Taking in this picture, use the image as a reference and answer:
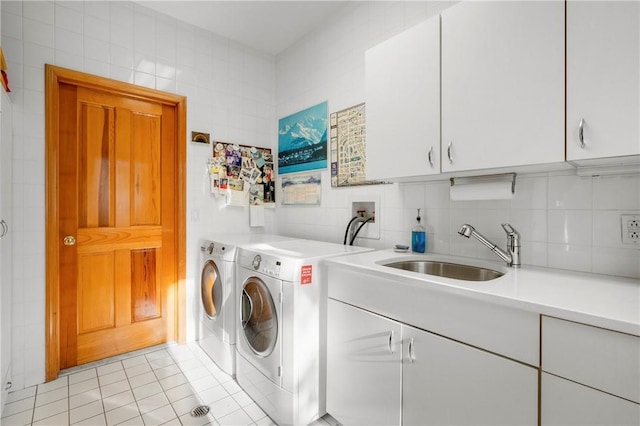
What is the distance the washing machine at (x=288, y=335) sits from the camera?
1.58m

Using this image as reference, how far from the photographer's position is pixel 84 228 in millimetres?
2260

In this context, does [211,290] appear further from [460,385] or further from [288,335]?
[460,385]

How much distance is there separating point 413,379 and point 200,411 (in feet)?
4.22

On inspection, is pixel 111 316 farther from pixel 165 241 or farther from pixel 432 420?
pixel 432 420


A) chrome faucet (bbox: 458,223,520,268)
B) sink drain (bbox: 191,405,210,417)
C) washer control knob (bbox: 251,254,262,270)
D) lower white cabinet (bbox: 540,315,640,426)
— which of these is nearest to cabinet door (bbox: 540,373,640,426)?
lower white cabinet (bbox: 540,315,640,426)

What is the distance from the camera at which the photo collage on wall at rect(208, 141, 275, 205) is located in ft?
9.15

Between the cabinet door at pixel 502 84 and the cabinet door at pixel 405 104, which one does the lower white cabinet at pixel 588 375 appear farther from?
the cabinet door at pixel 405 104

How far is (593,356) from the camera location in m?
0.83

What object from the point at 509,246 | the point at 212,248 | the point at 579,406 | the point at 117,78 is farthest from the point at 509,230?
the point at 117,78

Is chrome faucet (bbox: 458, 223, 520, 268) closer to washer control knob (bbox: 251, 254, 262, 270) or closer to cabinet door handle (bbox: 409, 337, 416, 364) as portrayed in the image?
cabinet door handle (bbox: 409, 337, 416, 364)

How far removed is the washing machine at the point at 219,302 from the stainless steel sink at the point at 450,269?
3.58 feet

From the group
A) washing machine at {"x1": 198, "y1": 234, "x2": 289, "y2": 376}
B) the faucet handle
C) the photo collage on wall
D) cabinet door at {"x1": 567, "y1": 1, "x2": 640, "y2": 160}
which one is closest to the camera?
cabinet door at {"x1": 567, "y1": 1, "x2": 640, "y2": 160}

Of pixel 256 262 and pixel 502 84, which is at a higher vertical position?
pixel 502 84

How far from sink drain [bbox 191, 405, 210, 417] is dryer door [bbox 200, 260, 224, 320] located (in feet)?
2.00
